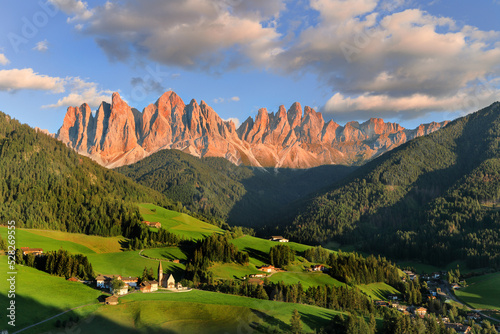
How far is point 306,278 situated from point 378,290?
100 feet

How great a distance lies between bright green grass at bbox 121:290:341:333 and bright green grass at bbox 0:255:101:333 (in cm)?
1029

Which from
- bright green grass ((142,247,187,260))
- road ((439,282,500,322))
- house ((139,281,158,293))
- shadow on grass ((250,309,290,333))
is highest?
bright green grass ((142,247,187,260))

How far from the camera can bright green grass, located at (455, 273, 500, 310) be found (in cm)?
13843

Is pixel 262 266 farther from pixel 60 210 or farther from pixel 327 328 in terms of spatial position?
pixel 60 210

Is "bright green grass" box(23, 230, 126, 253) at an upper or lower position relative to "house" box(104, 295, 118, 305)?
upper

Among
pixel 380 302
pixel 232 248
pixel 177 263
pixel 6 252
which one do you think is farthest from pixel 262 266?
pixel 6 252

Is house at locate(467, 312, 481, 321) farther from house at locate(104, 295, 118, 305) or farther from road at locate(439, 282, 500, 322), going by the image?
house at locate(104, 295, 118, 305)

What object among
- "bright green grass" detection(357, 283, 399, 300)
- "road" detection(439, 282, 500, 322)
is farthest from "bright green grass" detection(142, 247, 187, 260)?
"road" detection(439, 282, 500, 322)

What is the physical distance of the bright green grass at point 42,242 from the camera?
462 ft

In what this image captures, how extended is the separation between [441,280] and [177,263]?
12346cm

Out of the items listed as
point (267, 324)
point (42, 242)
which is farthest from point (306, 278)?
point (42, 242)

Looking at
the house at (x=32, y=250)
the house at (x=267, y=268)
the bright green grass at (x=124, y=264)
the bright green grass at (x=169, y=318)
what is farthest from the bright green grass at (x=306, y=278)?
the house at (x=32, y=250)

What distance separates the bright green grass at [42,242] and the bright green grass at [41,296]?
3390cm

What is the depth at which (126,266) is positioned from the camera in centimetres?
13512
